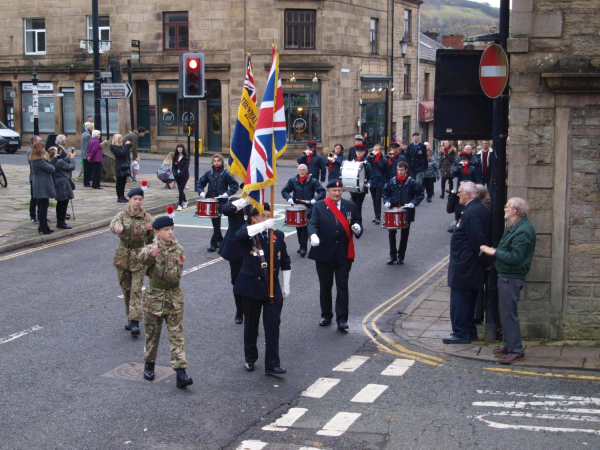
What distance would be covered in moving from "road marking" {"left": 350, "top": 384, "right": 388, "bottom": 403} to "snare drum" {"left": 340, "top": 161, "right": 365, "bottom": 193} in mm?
10486

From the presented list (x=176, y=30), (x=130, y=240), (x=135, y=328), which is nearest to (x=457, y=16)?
(x=176, y=30)

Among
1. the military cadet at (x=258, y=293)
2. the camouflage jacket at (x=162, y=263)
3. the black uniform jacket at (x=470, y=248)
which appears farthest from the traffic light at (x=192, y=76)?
the camouflage jacket at (x=162, y=263)

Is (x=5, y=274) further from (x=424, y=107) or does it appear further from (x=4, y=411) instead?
(x=424, y=107)

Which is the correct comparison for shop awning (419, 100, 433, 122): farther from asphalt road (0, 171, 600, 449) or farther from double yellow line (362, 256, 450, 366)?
asphalt road (0, 171, 600, 449)

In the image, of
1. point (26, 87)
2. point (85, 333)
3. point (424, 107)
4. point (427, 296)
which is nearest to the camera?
point (85, 333)

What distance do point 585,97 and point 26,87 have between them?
38.5 m

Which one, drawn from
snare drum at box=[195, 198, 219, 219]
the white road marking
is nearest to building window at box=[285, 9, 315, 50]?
snare drum at box=[195, 198, 219, 219]

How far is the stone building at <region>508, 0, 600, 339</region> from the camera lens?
32.8 feet

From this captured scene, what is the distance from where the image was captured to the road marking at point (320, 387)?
855 cm

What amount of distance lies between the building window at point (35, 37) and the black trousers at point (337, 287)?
36.4 meters

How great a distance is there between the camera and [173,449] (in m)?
7.12

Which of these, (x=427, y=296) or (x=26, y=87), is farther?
(x=26, y=87)

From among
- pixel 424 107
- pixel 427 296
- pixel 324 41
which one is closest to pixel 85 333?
pixel 427 296

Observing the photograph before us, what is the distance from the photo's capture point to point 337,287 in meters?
11.0
